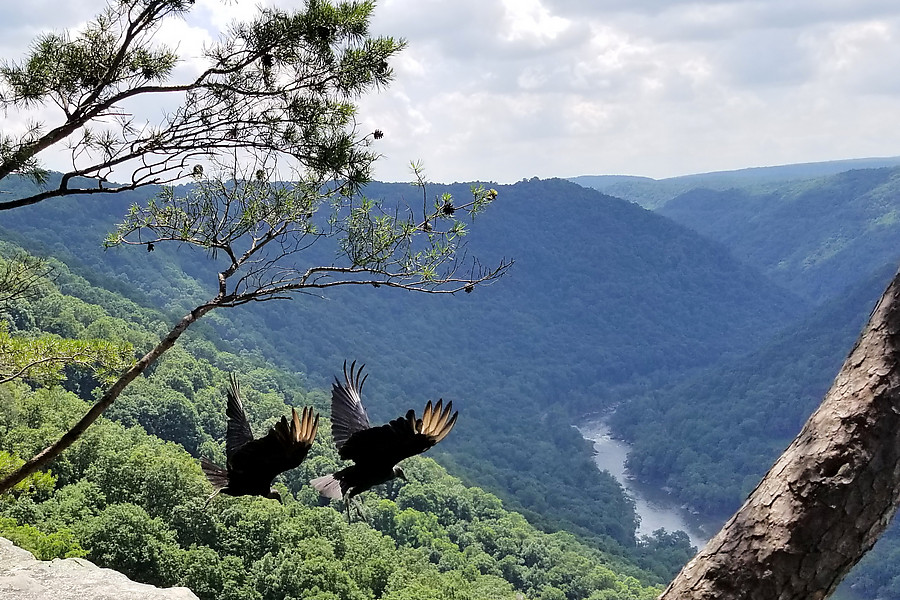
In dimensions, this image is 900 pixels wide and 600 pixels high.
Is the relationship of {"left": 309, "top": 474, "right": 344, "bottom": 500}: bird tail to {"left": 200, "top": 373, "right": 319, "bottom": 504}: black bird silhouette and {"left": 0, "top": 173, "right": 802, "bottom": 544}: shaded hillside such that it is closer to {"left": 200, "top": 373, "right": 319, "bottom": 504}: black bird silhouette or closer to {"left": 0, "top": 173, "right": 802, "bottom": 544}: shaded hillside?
{"left": 200, "top": 373, "right": 319, "bottom": 504}: black bird silhouette

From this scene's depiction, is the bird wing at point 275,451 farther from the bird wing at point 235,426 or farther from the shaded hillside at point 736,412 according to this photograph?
the shaded hillside at point 736,412

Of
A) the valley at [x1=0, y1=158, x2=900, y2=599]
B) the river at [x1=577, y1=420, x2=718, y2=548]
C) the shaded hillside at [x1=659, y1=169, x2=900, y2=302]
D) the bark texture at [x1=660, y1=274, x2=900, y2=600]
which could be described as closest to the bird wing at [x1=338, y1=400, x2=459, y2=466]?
the bark texture at [x1=660, y1=274, x2=900, y2=600]

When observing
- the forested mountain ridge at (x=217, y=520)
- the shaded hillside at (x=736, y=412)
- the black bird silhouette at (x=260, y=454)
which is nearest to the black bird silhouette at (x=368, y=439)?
the black bird silhouette at (x=260, y=454)

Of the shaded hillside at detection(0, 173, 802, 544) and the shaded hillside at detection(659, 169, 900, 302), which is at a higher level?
the shaded hillside at detection(659, 169, 900, 302)

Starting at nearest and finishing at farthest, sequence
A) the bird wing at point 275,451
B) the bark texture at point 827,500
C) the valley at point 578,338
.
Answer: the bark texture at point 827,500 → the bird wing at point 275,451 → the valley at point 578,338

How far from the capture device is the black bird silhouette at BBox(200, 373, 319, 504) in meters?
2.30

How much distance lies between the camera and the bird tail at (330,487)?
7.66 feet

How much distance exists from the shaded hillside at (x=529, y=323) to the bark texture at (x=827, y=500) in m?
28.2

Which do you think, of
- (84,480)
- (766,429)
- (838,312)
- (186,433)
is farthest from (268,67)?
(838,312)

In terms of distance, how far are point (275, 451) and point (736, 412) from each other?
64166 mm

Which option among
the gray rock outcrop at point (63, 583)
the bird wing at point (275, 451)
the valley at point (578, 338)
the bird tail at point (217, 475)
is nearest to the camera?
the bird wing at point (275, 451)

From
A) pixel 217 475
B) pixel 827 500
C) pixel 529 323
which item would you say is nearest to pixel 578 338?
pixel 529 323

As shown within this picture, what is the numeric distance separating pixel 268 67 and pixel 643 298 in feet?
310

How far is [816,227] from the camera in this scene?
115 m
